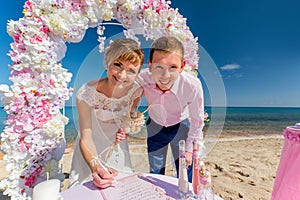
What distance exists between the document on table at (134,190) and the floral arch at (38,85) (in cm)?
43

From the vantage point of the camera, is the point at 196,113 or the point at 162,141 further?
the point at 162,141

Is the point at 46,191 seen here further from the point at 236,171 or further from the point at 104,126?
the point at 236,171

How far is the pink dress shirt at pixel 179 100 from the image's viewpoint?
4.54 feet

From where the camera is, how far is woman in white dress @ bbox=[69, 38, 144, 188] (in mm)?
1171

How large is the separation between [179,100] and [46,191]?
102 centimetres

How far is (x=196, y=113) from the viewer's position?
147 cm

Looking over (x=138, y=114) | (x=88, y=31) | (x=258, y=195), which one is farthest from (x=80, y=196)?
(x=258, y=195)

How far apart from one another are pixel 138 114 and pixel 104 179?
19.1 inches

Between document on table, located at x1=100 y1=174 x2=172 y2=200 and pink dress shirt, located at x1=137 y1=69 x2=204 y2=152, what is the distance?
1.69 feet

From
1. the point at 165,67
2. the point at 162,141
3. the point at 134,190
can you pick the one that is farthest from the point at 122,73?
the point at 162,141

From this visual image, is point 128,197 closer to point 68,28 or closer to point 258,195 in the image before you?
point 68,28

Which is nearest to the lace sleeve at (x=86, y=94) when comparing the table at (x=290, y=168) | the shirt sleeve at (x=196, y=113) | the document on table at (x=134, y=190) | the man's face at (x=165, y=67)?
the man's face at (x=165, y=67)

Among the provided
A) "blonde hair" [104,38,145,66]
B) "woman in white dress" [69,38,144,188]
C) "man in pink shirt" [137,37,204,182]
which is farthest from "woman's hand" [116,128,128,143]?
"blonde hair" [104,38,145,66]

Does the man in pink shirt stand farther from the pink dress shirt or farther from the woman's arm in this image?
the woman's arm
